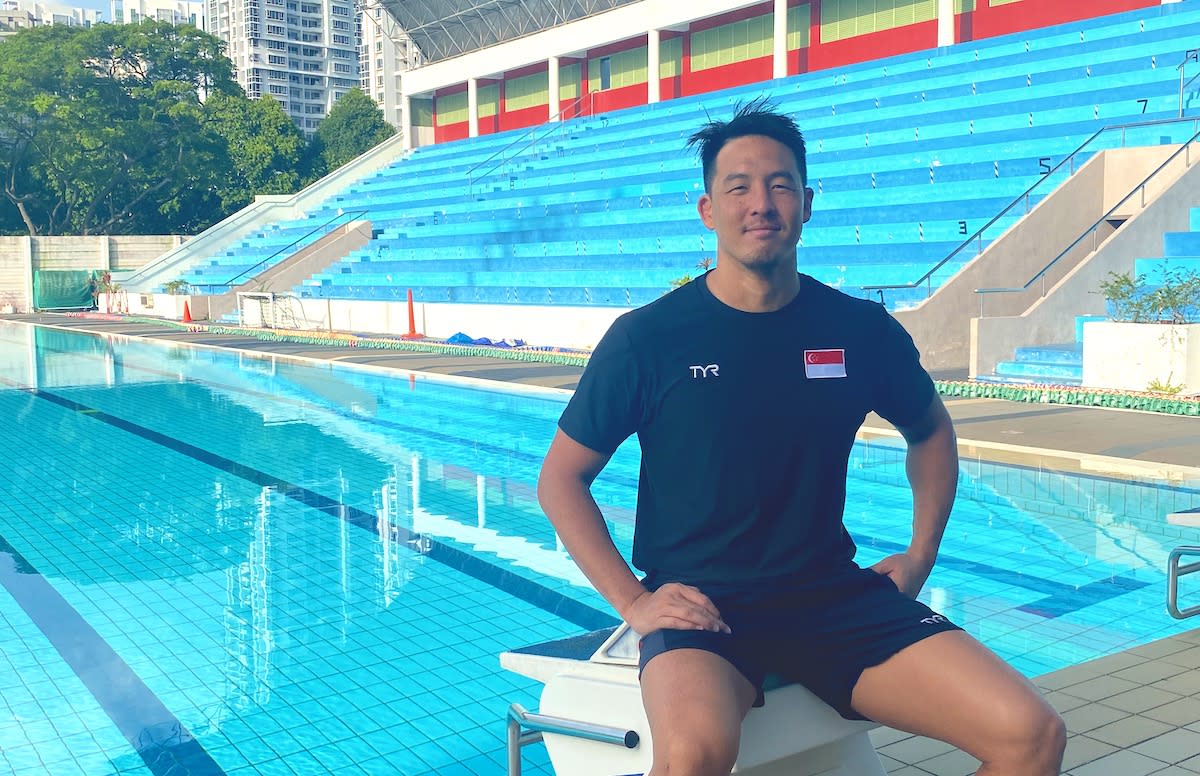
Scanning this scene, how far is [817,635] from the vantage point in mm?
2164

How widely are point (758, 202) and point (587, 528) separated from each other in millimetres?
713

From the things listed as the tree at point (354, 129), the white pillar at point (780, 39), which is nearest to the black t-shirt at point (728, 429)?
the white pillar at point (780, 39)

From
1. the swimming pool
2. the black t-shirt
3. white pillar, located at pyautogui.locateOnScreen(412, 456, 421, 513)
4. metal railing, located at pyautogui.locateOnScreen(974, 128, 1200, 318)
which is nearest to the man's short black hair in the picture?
the black t-shirt

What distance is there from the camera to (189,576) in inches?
235

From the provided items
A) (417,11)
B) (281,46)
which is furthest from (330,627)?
(281,46)

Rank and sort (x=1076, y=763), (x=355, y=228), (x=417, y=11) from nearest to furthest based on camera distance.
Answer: (x=1076, y=763) → (x=355, y=228) → (x=417, y=11)

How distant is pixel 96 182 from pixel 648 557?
4487 centimetres

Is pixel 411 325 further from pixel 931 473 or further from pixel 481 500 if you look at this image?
pixel 931 473

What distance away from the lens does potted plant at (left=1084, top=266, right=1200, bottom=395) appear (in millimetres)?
10102

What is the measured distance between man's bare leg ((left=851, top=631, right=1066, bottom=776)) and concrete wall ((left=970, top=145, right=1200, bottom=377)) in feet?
34.7

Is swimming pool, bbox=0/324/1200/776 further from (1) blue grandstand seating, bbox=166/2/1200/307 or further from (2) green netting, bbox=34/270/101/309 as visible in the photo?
(2) green netting, bbox=34/270/101/309

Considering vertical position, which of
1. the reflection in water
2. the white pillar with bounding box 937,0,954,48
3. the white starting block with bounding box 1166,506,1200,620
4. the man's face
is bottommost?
the reflection in water

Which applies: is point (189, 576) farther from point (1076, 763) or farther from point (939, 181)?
point (939, 181)

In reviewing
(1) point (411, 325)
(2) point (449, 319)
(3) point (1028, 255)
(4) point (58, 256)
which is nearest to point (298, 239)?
(1) point (411, 325)
